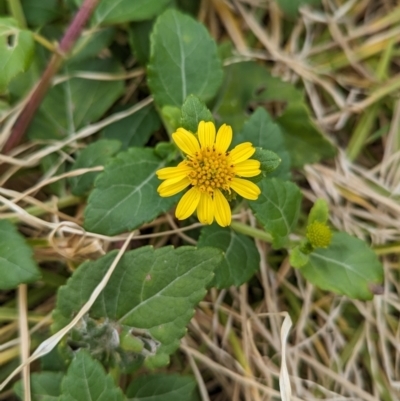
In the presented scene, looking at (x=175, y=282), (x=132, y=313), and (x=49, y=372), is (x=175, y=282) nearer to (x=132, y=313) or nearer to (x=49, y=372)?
(x=132, y=313)

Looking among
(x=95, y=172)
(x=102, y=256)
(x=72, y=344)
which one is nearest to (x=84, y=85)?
(x=95, y=172)

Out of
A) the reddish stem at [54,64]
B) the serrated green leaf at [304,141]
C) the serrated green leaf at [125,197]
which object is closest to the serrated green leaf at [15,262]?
the serrated green leaf at [125,197]

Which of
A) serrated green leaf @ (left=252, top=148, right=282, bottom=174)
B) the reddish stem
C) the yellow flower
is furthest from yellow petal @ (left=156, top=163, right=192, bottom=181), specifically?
the reddish stem

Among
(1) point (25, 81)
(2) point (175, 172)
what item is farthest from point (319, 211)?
(1) point (25, 81)

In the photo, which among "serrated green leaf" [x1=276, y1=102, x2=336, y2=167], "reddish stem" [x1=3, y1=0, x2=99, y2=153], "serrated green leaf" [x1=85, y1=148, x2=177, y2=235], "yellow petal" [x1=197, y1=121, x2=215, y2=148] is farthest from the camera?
"serrated green leaf" [x1=276, y1=102, x2=336, y2=167]

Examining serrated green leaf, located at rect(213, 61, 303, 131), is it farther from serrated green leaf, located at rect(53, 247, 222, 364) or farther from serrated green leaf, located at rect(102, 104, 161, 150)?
serrated green leaf, located at rect(53, 247, 222, 364)

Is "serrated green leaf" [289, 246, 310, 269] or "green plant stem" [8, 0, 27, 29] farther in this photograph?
"green plant stem" [8, 0, 27, 29]
